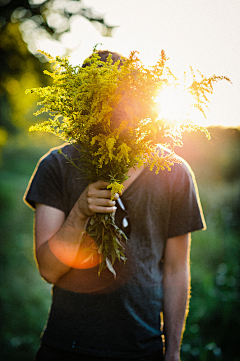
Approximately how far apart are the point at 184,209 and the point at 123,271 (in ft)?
2.38

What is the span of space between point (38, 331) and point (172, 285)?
387 cm

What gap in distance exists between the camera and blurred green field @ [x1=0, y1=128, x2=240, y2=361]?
4.27 metres

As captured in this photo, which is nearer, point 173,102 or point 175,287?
point 173,102

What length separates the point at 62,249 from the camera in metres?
1.67

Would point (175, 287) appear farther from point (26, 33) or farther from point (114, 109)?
point (26, 33)

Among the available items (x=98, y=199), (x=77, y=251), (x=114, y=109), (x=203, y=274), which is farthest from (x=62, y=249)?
(x=203, y=274)

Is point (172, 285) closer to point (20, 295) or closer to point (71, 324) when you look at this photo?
point (71, 324)

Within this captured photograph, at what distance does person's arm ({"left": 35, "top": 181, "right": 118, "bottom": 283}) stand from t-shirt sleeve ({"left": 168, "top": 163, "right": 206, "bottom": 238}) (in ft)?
2.67

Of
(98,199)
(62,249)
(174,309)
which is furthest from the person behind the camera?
(174,309)

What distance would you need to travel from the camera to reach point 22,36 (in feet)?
29.4

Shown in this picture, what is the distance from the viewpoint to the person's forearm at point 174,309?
2039mm

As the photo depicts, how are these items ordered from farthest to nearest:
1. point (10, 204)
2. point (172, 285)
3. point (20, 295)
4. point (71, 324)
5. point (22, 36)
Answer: point (10, 204) < point (22, 36) < point (20, 295) < point (172, 285) < point (71, 324)

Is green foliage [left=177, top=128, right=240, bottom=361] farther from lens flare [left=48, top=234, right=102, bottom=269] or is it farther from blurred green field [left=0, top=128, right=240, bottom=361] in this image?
lens flare [left=48, top=234, right=102, bottom=269]

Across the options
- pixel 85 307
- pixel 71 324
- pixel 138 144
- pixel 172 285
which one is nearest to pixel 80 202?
pixel 138 144
